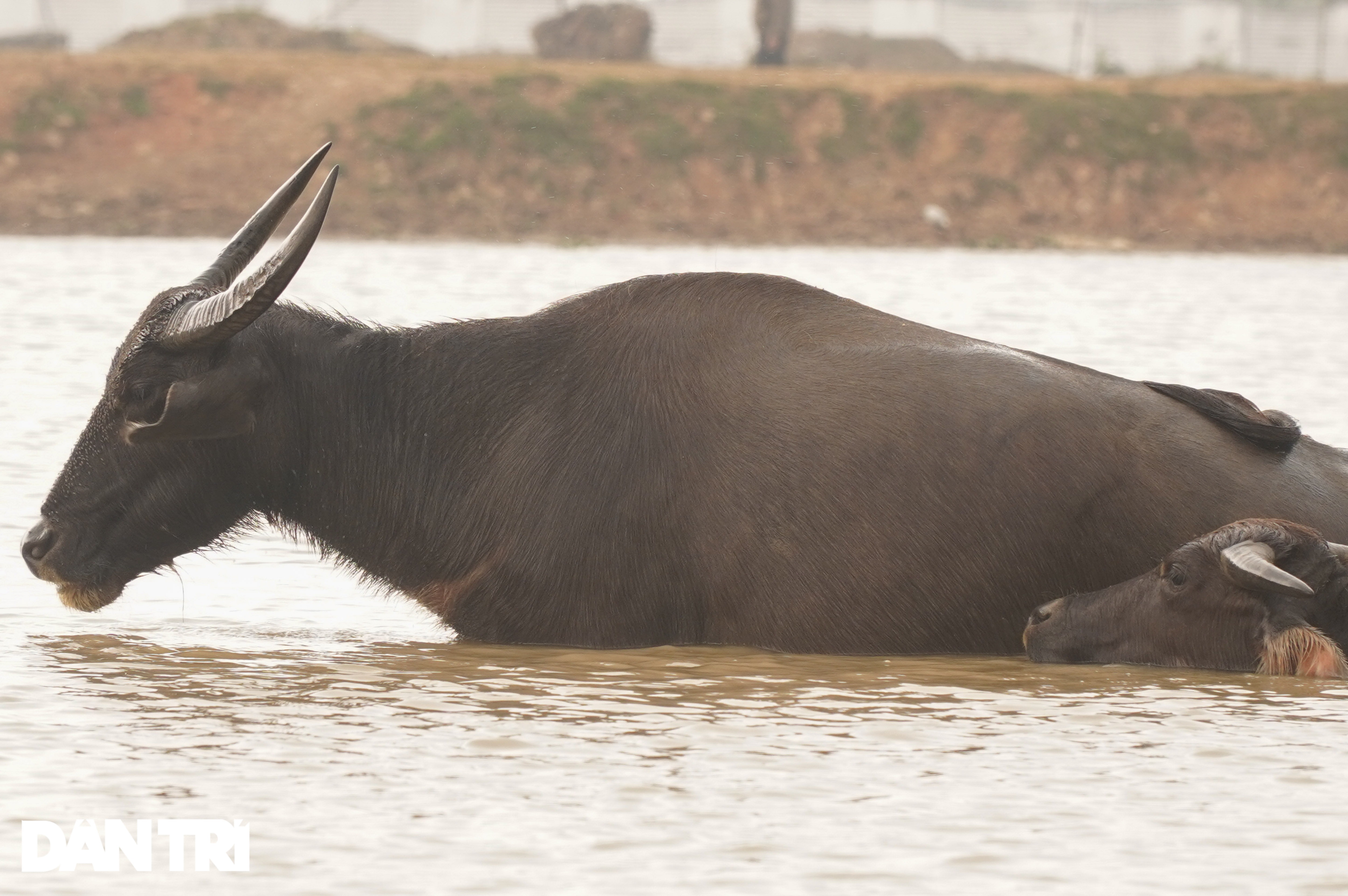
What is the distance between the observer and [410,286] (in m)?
29.4

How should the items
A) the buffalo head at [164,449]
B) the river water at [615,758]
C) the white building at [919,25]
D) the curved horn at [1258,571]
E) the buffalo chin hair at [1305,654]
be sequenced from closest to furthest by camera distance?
the river water at [615,758]
the curved horn at [1258,571]
the buffalo chin hair at [1305,654]
the buffalo head at [164,449]
the white building at [919,25]

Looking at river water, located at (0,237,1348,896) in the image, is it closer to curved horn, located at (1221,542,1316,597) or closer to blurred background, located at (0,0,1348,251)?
curved horn, located at (1221,542,1316,597)

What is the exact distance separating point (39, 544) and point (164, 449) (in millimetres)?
637

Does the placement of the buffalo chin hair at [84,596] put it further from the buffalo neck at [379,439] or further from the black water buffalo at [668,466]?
the buffalo neck at [379,439]

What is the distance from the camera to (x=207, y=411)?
28.0 feet

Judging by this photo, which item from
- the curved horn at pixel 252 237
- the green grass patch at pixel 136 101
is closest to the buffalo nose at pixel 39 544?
the curved horn at pixel 252 237

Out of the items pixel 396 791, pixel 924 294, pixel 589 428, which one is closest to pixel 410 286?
pixel 924 294

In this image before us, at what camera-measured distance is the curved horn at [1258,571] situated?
7785 millimetres

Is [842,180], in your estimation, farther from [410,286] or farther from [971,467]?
[971,467]

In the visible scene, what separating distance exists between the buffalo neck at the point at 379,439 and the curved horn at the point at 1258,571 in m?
2.84

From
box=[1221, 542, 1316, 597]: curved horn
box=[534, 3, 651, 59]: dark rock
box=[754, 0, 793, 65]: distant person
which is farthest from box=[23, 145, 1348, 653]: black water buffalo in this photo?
box=[754, 0, 793, 65]: distant person

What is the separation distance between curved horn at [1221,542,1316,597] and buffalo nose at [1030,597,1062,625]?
66 cm

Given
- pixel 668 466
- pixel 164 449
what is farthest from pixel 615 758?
pixel 164 449

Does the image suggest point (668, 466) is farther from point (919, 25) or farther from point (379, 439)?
point (919, 25)
